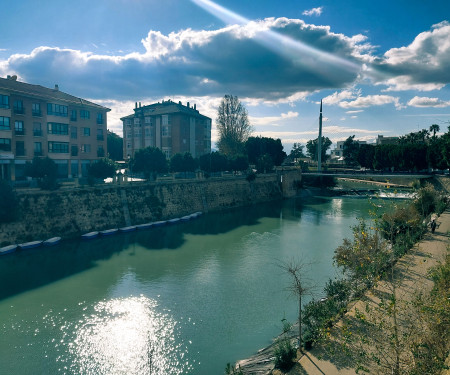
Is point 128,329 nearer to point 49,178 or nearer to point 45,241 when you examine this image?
point 45,241

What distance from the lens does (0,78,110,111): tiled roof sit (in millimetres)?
43156

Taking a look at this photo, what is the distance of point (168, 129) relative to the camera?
7225 centimetres

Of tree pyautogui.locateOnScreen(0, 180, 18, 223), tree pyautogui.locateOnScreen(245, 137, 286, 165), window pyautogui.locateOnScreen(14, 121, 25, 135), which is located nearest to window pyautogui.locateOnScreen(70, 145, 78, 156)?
window pyautogui.locateOnScreen(14, 121, 25, 135)

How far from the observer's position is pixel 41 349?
1741 centimetres

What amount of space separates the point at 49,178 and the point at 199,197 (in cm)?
2352

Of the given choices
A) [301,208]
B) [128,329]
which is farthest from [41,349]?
[301,208]

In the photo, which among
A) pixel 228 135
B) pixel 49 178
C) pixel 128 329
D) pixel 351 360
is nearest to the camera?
pixel 351 360

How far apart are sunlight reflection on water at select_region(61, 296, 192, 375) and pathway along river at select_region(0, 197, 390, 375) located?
0.06 metres

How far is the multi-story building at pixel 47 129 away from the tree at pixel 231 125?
32.2 metres

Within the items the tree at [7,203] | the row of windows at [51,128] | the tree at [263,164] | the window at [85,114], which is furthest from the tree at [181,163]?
the tree at [7,203]

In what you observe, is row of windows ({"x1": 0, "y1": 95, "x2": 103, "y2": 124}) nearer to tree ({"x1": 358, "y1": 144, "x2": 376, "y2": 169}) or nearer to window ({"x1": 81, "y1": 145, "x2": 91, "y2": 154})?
window ({"x1": 81, "y1": 145, "x2": 91, "y2": 154})

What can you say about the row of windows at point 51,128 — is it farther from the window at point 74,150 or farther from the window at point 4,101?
the window at point 74,150

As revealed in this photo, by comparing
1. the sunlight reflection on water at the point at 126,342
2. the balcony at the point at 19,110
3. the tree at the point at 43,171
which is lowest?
the sunlight reflection on water at the point at 126,342

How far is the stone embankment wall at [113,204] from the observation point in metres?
35.1
